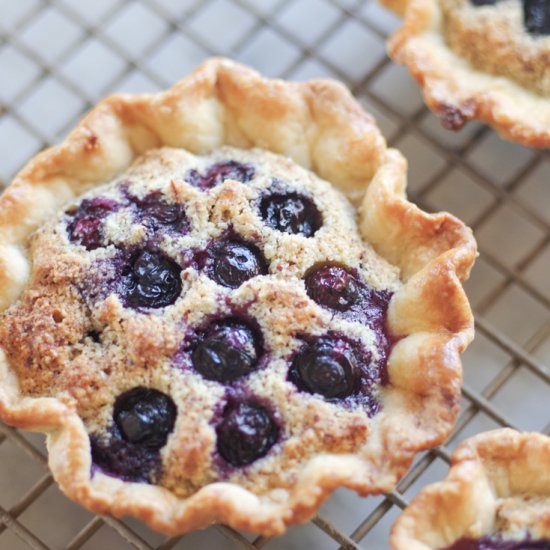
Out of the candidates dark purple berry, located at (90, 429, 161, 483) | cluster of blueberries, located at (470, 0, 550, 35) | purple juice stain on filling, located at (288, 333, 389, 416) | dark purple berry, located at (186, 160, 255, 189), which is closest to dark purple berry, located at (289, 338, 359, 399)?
purple juice stain on filling, located at (288, 333, 389, 416)

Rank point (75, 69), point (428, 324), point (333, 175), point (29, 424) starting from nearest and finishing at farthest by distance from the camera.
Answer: point (29, 424), point (428, 324), point (333, 175), point (75, 69)

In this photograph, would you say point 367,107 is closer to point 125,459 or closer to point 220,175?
point 220,175

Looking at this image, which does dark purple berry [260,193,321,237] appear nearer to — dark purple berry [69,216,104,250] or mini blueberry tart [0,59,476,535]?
mini blueberry tart [0,59,476,535]


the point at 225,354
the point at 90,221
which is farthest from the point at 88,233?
the point at 225,354

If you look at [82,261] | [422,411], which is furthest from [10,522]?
[422,411]

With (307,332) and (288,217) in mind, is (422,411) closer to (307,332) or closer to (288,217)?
(307,332)

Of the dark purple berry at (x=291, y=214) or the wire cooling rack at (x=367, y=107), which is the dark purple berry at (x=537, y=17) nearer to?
the wire cooling rack at (x=367, y=107)

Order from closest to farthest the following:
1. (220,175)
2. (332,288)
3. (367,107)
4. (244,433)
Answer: (244,433) < (332,288) < (220,175) < (367,107)
